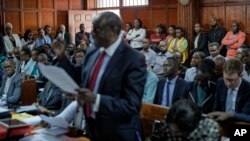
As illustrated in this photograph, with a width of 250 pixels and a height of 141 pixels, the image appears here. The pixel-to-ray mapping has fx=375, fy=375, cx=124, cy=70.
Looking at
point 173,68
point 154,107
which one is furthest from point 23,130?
point 173,68

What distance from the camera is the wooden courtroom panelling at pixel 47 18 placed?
496 inches

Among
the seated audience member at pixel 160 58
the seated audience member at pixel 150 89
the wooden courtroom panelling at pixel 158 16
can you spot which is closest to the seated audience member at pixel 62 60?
the seated audience member at pixel 150 89

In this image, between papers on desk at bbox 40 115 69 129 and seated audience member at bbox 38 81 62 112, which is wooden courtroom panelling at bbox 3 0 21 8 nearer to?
seated audience member at bbox 38 81 62 112

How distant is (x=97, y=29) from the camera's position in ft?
6.33

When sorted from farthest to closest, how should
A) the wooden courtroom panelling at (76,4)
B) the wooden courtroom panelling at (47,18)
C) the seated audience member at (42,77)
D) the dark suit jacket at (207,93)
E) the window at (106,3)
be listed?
1. the wooden courtroom panelling at (76,4)
2. the window at (106,3)
3. the wooden courtroom panelling at (47,18)
4. the seated audience member at (42,77)
5. the dark suit jacket at (207,93)

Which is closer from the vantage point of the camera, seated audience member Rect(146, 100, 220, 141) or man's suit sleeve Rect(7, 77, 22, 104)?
seated audience member Rect(146, 100, 220, 141)

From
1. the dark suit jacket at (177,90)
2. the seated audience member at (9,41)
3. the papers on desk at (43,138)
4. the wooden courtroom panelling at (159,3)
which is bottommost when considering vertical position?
the papers on desk at (43,138)

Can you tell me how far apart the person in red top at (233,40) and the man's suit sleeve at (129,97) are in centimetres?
674

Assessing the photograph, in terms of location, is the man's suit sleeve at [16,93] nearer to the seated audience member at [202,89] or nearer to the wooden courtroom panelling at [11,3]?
the seated audience member at [202,89]

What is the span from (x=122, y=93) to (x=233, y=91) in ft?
5.12

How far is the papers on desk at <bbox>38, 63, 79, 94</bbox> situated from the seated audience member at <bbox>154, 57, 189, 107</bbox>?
238cm

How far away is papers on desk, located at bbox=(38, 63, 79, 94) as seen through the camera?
1812 millimetres

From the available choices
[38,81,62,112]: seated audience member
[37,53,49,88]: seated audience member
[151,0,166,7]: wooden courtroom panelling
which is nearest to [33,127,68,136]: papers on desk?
[38,81,62,112]: seated audience member

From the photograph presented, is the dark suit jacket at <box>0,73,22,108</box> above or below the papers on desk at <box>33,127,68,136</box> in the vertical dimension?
above
